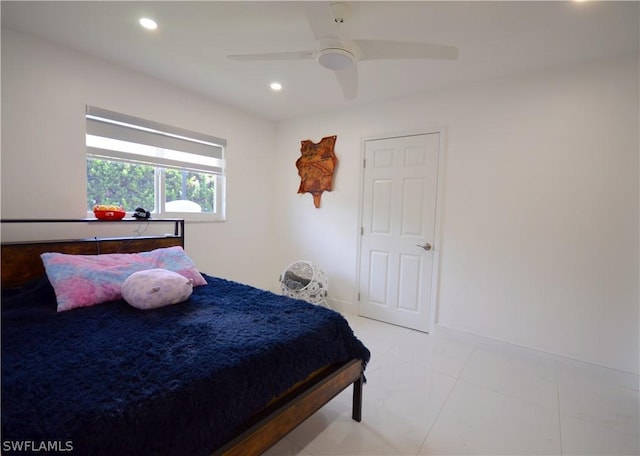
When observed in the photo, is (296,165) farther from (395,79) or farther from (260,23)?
(260,23)

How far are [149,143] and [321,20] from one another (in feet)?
7.15

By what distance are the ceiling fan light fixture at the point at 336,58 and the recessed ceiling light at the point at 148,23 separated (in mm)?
1185

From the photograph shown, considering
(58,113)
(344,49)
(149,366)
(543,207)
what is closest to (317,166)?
(344,49)

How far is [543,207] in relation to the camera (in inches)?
Result: 97.2

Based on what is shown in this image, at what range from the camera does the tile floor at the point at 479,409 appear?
1600 millimetres

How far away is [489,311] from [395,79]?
89.0 inches

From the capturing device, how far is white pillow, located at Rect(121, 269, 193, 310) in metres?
1.75

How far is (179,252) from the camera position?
8.00ft

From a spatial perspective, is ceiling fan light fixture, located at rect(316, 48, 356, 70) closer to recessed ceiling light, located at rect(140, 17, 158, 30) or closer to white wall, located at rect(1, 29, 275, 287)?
recessed ceiling light, located at rect(140, 17, 158, 30)

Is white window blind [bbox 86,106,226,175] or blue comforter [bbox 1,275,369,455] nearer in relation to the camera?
blue comforter [bbox 1,275,369,455]

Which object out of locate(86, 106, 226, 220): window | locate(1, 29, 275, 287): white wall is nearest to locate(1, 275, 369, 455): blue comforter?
locate(1, 29, 275, 287): white wall

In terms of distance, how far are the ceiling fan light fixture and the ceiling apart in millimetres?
331

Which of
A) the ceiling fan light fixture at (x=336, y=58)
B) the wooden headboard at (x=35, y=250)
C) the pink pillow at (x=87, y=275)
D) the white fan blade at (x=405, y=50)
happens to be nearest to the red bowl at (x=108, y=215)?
the wooden headboard at (x=35, y=250)

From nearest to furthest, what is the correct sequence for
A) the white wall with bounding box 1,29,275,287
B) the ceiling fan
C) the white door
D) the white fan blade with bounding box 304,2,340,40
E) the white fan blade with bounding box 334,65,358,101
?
the white fan blade with bounding box 304,2,340,40, the ceiling fan, the white fan blade with bounding box 334,65,358,101, the white wall with bounding box 1,29,275,287, the white door
